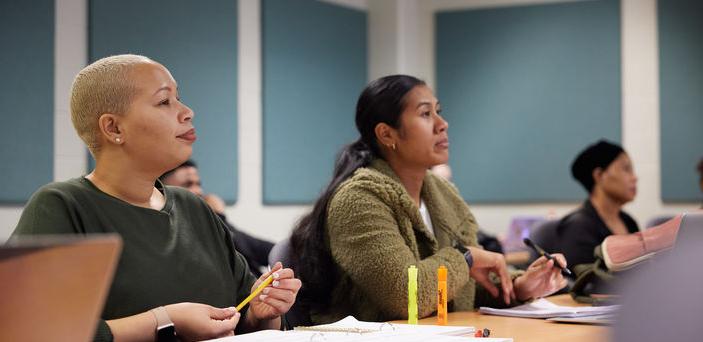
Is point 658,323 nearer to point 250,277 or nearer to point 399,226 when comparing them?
point 250,277

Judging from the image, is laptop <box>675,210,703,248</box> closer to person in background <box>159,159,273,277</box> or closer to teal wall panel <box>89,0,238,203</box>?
person in background <box>159,159,273,277</box>

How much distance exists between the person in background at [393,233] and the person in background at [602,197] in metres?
1.27

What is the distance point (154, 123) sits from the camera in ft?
6.28

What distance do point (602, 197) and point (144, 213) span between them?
10.7 ft

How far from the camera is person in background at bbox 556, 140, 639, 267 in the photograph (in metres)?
4.03

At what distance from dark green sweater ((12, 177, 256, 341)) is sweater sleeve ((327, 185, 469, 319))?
1.27ft

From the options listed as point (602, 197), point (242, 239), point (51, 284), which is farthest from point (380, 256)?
point (602, 197)

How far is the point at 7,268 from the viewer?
89 centimetres

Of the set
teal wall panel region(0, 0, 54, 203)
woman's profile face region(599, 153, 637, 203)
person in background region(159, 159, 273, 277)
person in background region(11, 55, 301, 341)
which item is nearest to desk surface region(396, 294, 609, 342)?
person in background region(11, 55, 301, 341)

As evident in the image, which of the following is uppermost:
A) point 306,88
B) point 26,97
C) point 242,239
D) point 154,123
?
point 306,88

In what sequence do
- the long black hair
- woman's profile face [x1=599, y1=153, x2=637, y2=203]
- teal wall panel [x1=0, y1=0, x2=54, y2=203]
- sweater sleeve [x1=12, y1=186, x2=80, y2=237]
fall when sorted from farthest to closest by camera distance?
woman's profile face [x1=599, y1=153, x2=637, y2=203] → teal wall panel [x1=0, y1=0, x2=54, y2=203] → the long black hair → sweater sleeve [x1=12, y1=186, x2=80, y2=237]

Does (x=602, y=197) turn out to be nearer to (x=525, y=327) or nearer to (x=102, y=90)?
(x=525, y=327)

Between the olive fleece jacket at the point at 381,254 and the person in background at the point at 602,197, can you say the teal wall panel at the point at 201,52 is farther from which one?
the olive fleece jacket at the point at 381,254

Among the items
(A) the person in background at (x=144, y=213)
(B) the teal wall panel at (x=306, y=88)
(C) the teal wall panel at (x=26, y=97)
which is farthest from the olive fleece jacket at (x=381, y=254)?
(B) the teal wall panel at (x=306, y=88)
